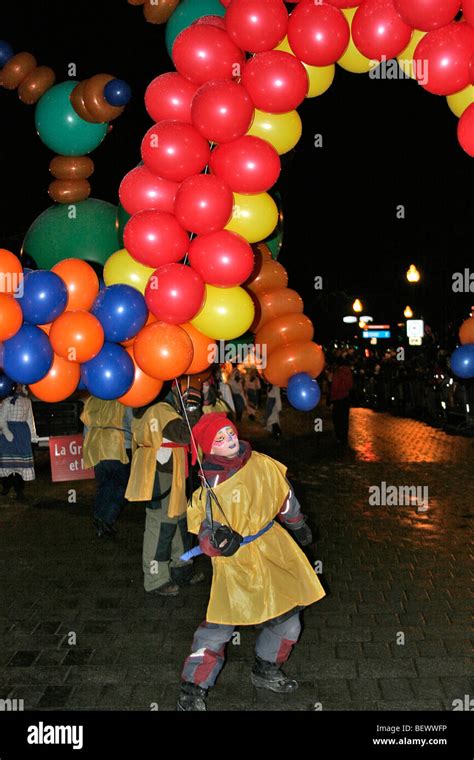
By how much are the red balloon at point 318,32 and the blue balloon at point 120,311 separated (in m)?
1.66

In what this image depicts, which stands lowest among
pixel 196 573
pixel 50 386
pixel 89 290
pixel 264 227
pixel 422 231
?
pixel 196 573

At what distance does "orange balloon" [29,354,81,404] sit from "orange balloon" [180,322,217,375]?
72 cm

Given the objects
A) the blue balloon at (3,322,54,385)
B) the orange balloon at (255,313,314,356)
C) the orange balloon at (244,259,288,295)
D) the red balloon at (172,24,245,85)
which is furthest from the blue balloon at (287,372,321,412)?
the red balloon at (172,24,245,85)

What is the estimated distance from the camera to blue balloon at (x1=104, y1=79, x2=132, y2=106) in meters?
5.05

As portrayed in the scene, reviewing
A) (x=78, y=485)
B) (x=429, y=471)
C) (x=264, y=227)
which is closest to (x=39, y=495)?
(x=78, y=485)

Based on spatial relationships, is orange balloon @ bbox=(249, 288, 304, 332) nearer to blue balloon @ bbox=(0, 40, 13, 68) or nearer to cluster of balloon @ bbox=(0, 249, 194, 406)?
cluster of balloon @ bbox=(0, 249, 194, 406)

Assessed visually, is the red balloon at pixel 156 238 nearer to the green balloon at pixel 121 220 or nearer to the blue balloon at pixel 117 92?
the green balloon at pixel 121 220

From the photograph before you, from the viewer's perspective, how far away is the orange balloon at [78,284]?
14.7ft

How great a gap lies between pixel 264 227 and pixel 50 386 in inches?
64.1

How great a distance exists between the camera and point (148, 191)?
438 centimetres

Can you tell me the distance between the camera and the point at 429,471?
36.9ft

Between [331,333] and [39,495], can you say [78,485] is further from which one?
[331,333]

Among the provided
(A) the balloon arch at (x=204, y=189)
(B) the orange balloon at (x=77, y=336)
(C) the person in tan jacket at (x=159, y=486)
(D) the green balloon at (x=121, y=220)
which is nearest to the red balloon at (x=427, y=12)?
(A) the balloon arch at (x=204, y=189)

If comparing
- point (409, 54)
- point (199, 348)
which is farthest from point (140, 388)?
point (409, 54)
